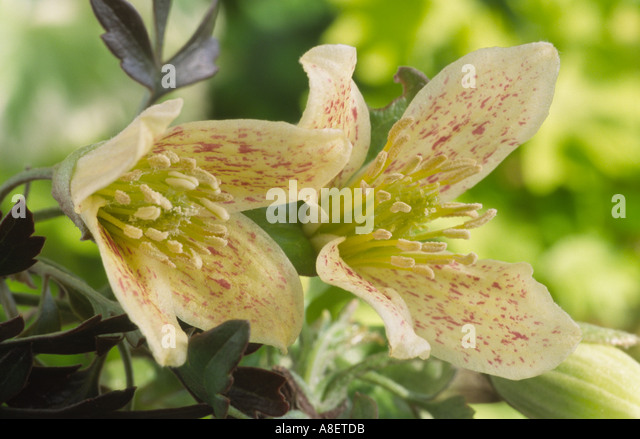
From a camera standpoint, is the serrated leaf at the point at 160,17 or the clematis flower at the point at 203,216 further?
the serrated leaf at the point at 160,17

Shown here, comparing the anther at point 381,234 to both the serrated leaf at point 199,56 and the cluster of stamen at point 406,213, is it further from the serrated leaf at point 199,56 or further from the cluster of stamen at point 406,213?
the serrated leaf at point 199,56

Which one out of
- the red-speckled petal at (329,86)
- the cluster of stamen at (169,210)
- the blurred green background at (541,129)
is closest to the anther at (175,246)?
the cluster of stamen at (169,210)

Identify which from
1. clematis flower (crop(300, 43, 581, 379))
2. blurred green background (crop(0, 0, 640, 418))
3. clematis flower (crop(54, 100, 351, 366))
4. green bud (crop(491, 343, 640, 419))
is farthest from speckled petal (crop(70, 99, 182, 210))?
blurred green background (crop(0, 0, 640, 418))

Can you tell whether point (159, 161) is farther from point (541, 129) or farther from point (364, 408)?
point (541, 129)

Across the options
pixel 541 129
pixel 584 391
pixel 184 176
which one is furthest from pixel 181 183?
pixel 541 129

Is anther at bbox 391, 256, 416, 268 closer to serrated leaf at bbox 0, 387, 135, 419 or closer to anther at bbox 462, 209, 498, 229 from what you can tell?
anther at bbox 462, 209, 498, 229

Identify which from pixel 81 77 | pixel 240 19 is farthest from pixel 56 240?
pixel 240 19
